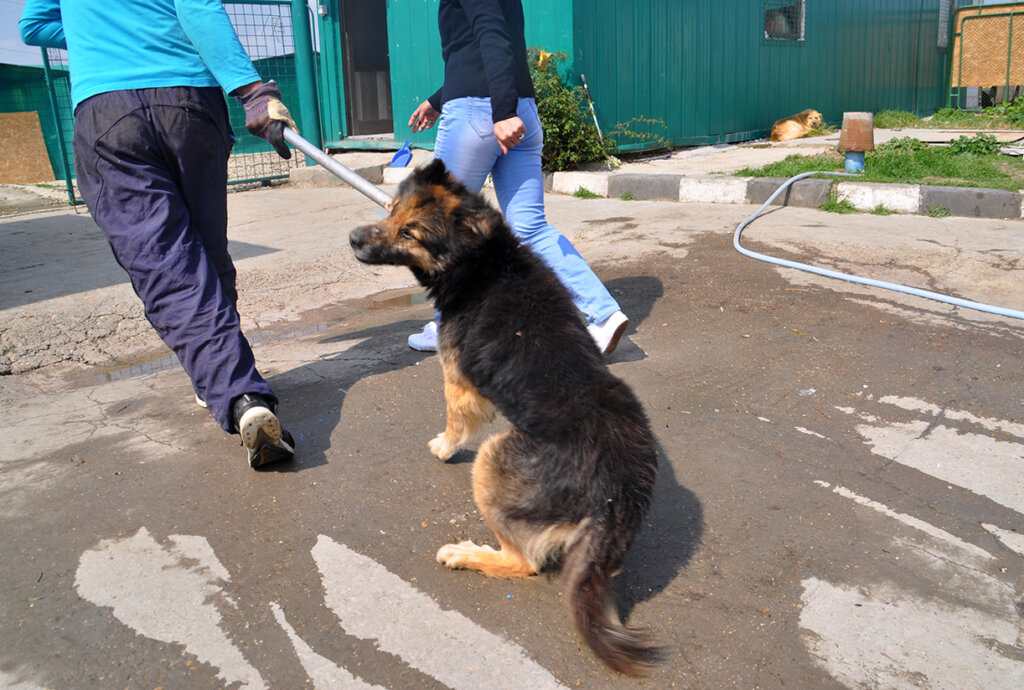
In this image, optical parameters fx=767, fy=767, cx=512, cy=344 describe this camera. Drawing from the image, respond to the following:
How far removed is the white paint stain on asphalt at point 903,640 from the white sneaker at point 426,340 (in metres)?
2.47

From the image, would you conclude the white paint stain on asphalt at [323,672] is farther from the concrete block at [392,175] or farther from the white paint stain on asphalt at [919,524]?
the concrete block at [392,175]

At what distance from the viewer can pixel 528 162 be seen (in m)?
4.10

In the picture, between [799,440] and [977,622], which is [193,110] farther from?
[977,622]

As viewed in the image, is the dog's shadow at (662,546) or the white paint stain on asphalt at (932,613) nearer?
the white paint stain on asphalt at (932,613)

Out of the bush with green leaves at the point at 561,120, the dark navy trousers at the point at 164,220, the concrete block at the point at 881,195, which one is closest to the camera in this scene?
the dark navy trousers at the point at 164,220

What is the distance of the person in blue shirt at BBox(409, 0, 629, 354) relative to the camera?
141 inches

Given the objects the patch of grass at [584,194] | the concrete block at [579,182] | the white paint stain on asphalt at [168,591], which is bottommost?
the white paint stain on asphalt at [168,591]

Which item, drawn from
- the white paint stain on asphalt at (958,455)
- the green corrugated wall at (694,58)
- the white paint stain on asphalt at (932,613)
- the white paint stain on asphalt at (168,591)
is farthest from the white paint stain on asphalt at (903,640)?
the green corrugated wall at (694,58)

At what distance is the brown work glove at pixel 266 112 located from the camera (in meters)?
3.46

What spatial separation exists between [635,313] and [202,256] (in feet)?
8.84

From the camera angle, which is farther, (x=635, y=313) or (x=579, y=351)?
(x=635, y=313)

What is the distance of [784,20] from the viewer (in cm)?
1306

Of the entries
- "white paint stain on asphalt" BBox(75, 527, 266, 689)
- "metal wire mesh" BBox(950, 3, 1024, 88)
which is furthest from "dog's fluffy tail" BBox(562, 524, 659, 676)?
"metal wire mesh" BBox(950, 3, 1024, 88)

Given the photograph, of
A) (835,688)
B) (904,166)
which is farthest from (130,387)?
(904,166)
